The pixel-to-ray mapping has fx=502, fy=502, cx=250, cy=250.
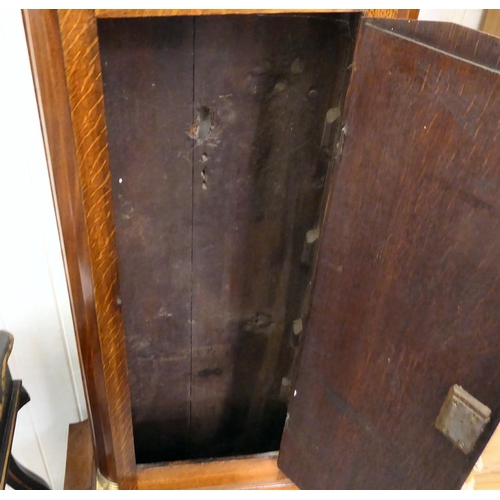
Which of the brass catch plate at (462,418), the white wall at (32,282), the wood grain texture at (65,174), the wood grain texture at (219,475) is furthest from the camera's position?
the wood grain texture at (219,475)

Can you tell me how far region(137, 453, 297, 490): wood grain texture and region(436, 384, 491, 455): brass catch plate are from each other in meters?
0.50

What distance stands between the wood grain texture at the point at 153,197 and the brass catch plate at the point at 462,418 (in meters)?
0.48

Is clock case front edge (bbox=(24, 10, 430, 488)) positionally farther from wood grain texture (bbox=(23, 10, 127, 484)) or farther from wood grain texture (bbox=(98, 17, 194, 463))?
wood grain texture (bbox=(98, 17, 194, 463))

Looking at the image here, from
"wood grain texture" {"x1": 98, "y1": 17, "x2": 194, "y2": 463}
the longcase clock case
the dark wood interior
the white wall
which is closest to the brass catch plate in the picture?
the longcase clock case

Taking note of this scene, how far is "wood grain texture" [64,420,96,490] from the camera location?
43.6 inches

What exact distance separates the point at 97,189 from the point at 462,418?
559 mm

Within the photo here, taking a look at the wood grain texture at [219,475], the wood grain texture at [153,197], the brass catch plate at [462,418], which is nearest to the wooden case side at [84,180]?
the wood grain texture at [153,197]

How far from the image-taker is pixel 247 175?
2.69 feet

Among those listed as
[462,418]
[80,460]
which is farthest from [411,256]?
[80,460]

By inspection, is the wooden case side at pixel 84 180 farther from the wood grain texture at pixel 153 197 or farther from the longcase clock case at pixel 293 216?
the wood grain texture at pixel 153 197

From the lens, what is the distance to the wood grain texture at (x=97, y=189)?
51 cm

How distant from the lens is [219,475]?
107 cm

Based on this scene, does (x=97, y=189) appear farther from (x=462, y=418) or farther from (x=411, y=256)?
(x=462, y=418)
